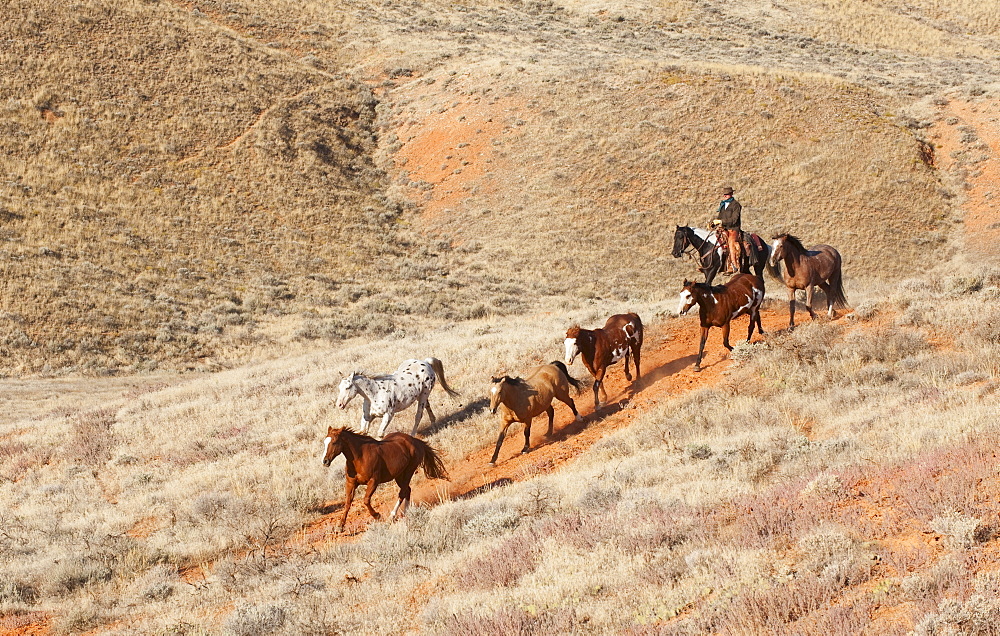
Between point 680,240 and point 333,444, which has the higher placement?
point 680,240

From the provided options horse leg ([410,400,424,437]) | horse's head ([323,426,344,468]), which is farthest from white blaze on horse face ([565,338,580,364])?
horse's head ([323,426,344,468])

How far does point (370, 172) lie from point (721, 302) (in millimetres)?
39130

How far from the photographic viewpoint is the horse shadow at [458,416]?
667 inches

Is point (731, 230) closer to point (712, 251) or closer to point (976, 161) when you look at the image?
point (712, 251)

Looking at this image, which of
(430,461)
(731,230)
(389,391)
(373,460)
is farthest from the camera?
(731,230)

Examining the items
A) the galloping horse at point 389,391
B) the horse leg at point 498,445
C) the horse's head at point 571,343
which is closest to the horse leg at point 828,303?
the horse's head at point 571,343

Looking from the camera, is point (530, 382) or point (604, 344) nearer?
point (530, 382)

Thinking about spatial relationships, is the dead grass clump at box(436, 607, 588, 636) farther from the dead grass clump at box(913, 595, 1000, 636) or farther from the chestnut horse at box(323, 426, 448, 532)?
the chestnut horse at box(323, 426, 448, 532)

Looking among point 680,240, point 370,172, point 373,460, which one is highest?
point 370,172

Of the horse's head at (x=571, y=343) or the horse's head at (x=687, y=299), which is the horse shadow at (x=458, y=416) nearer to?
the horse's head at (x=571, y=343)

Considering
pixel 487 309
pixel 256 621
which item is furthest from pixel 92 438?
pixel 487 309

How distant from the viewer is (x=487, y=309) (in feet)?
124

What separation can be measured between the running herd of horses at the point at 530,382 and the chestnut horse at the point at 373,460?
0.01m

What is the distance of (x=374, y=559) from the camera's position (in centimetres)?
991
